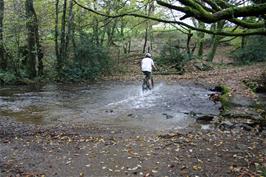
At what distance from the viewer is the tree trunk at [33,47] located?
73.9 ft

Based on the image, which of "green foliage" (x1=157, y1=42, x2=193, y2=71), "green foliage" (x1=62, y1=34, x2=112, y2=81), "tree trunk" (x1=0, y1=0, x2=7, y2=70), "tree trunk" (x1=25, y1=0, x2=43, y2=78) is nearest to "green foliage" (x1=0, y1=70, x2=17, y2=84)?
"tree trunk" (x1=0, y1=0, x2=7, y2=70)

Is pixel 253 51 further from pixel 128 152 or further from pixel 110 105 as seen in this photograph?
pixel 128 152

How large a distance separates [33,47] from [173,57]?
1207 centimetres

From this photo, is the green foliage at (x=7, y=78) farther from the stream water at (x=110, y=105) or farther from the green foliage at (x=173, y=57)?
the green foliage at (x=173, y=57)

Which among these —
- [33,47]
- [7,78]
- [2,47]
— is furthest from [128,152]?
[33,47]

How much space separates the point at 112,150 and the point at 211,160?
7.95ft

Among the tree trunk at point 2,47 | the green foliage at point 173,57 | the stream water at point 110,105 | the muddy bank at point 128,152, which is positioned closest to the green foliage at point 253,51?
the green foliage at point 173,57

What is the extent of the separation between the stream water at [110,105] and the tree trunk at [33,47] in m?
2.93

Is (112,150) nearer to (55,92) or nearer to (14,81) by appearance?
(55,92)

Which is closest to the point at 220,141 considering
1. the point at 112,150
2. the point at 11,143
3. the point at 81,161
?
the point at 112,150

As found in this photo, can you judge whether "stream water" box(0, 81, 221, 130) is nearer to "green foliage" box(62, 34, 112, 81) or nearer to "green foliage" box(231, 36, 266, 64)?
"green foliage" box(62, 34, 112, 81)

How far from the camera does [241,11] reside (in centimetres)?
548

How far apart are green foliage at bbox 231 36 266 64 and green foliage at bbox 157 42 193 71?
5233 mm

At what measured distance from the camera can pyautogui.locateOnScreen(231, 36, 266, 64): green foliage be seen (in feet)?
100
